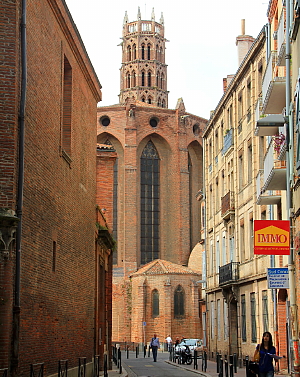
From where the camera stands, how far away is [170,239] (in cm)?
6944

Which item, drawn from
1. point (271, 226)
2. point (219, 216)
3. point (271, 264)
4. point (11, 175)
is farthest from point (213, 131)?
point (11, 175)

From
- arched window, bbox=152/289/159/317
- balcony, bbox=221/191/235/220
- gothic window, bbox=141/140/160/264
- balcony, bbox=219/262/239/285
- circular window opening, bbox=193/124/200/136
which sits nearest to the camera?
balcony, bbox=219/262/239/285

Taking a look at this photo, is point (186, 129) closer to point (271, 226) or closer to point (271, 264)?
point (271, 264)

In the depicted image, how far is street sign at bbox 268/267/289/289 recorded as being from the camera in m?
18.0

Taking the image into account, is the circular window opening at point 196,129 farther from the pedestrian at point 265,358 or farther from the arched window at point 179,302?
the pedestrian at point 265,358

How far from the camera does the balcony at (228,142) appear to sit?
35.5 metres

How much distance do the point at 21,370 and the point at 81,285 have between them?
772 centimetres

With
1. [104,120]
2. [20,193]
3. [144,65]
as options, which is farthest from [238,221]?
[144,65]

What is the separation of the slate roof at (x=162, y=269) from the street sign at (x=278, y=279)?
44.4 meters

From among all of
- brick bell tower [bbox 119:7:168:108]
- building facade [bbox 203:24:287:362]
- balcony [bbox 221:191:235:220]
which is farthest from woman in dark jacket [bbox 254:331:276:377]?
brick bell tower [bbox 119:7:168:108]

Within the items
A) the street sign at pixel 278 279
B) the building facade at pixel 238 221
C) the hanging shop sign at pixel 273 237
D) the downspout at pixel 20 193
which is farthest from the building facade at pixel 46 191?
the building facade at pixel 238 221

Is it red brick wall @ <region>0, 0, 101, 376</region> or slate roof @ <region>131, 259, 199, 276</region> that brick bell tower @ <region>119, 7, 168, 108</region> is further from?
red brick wall @ <region>0, 0, 101, 376</region>

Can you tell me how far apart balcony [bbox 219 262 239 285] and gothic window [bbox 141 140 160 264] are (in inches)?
1258

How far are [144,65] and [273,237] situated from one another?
7941cm
